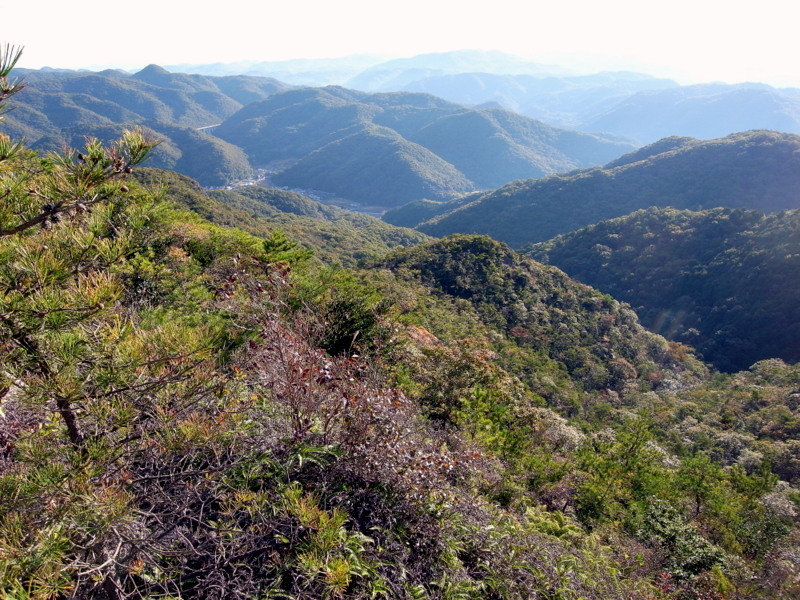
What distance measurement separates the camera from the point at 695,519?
8188 millimetres

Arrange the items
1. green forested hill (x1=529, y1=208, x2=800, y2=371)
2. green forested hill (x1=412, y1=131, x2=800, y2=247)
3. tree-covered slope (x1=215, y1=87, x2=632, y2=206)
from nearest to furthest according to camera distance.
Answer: green forested hill (x1=529, y1=208, x2=800, y2=371)
green forested hill (x1=412, y1=131, x2=800, y2=247)
tree-covered slope (x1=215, y1=87, x2=632, y2=206)

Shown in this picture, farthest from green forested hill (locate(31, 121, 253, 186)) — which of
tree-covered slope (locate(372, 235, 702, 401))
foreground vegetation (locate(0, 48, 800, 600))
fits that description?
foreground vegetation (locate(0, 48, 800, 600))

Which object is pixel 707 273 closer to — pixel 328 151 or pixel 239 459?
pixel 239 459

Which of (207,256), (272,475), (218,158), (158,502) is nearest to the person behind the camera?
(158,502)

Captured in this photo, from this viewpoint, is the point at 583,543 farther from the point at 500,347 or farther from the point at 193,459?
the point at 500,347

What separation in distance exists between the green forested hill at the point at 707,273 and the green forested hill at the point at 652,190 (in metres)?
24.8

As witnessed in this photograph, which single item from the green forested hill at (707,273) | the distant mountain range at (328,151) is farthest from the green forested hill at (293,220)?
the distant mountain range at (328,151)

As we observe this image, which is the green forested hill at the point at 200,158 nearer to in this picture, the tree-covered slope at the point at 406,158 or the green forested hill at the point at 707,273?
the tree-covered slope at the point at 406,158

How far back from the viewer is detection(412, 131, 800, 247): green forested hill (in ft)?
240

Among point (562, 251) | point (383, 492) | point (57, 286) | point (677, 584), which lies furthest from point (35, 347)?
point (562, 251)

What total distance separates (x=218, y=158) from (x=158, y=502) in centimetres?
16264

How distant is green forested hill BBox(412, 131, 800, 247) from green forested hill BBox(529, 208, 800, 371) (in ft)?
81.3

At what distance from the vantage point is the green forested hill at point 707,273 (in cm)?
3975

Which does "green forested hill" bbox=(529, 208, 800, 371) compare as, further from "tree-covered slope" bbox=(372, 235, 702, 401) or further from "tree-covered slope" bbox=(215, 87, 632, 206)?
"tree-covered slope" bbox=(215, 87, 632, 206)
